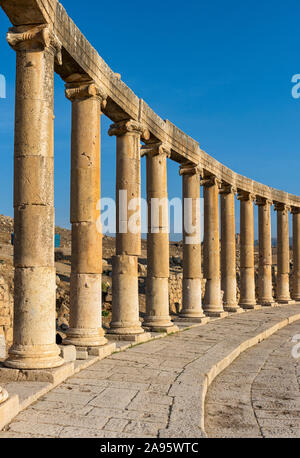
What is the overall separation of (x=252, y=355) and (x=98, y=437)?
36.1 ft

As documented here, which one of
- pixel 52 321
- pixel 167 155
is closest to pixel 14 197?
pixel 52 321

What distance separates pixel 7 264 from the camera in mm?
35125

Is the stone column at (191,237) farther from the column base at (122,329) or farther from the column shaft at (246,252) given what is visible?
the column shaft at (246,252)

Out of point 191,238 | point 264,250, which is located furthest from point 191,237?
point 264,250

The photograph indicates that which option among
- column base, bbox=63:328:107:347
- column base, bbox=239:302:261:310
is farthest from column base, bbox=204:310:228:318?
column base, bbox=63:328:107:347

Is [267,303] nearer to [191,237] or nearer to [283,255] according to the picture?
[283,255]

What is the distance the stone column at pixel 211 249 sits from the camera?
2895cm

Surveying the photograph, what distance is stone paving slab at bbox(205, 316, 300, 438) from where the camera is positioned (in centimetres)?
968

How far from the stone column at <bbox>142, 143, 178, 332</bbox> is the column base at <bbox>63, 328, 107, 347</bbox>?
249 inches

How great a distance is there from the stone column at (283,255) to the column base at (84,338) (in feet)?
88.4

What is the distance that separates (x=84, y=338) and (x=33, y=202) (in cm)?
496

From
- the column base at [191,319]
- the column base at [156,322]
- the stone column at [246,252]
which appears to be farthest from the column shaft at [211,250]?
the column base at [156,322]

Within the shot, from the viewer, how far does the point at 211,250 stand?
29.1 m

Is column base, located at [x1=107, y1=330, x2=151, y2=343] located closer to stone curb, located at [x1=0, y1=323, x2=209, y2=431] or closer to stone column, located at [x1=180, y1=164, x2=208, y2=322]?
stone curb, located at [x1=0, y1=323, x2=209, y2=431]
